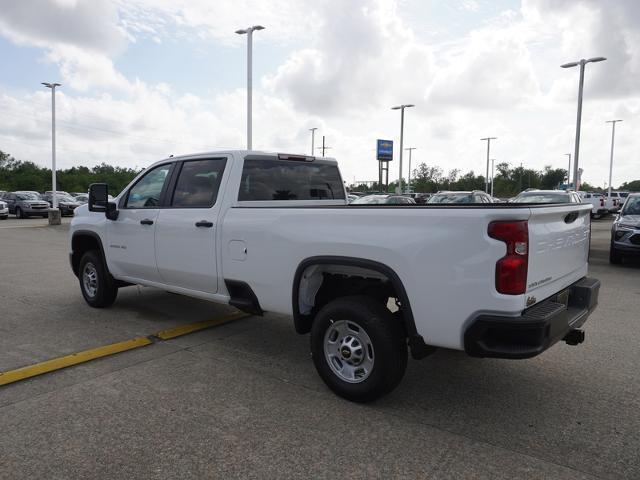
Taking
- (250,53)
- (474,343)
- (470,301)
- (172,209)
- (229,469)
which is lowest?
(229,469)

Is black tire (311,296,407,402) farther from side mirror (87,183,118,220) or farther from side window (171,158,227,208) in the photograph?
side mirror (87,183,118,220)

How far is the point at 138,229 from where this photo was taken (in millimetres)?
5664

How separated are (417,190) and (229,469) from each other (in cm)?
8051

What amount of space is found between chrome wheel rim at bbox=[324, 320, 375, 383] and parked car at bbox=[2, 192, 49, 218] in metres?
31.1

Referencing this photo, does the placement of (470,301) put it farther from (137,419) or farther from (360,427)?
(137,419)

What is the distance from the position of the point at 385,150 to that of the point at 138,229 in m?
57.4

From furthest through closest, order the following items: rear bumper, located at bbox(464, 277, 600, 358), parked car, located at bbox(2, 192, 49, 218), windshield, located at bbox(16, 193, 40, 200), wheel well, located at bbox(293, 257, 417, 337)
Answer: windshield, located at bbox(16, 193, 40, 200) < parked car, located at bbox(2, 192, 49, 218) < wheel well, located at bbox(293, 257, 417, 337) < rear bumper, located at bbox(464, 277, 600, 358)

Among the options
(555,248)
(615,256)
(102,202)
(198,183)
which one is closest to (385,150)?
(615,256)

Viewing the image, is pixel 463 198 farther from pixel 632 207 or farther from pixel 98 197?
pixel 98 197

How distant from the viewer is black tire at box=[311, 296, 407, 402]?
348 centimetres

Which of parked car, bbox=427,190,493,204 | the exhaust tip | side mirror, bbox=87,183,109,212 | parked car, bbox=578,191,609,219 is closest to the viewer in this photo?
the exhaust tip

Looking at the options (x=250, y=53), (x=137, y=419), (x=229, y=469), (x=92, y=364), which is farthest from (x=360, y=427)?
(x=250, y=53)

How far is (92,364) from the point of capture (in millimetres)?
4469

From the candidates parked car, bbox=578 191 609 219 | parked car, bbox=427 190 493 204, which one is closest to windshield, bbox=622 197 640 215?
parked car, bbox=427 190 493 204
